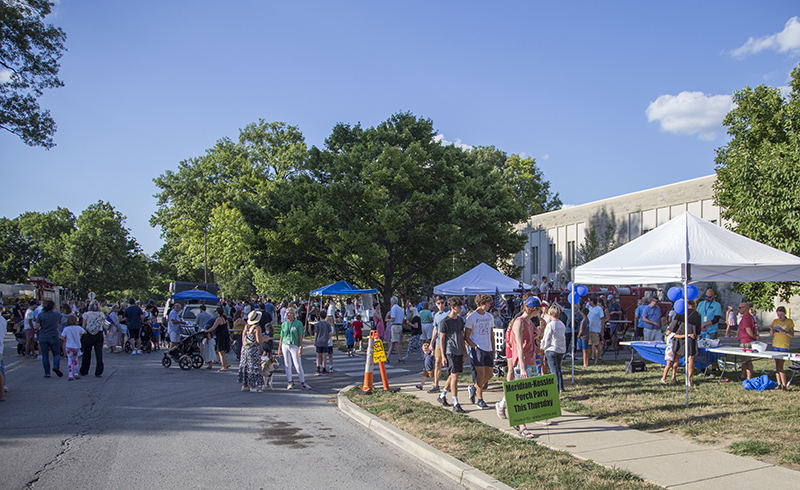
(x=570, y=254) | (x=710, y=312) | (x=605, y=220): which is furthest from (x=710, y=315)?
(x=570, y=254)

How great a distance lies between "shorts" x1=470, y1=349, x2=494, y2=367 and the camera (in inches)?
362

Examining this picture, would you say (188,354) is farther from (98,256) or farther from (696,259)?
(98,256)

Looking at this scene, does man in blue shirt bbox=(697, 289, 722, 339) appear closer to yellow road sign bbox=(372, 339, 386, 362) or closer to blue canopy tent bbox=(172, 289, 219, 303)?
yellow road sign bbox=(372, 339, 386, 362)

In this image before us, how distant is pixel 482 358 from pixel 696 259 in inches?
161

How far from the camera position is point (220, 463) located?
631 cm

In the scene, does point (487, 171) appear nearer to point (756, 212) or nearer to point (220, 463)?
point (756, 212)

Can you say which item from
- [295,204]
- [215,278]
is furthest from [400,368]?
[215,278]

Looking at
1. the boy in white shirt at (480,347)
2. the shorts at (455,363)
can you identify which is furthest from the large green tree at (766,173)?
the shorts at (455,363)

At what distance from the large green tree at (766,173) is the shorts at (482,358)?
10.5 metres

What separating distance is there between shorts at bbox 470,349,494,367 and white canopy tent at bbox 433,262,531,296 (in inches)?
375

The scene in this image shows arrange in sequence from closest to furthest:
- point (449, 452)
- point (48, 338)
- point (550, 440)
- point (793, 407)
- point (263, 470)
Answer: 1. point (263, 470)
2. point (449, 452)
3. point (550, 440)
4. point (793, 407)
5. point (48, 338)

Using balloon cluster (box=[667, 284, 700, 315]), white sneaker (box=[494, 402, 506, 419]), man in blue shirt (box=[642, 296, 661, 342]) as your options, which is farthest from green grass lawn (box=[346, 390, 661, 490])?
man in blue shirt (box=[642, 296, 661, 342])

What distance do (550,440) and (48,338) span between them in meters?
11.6

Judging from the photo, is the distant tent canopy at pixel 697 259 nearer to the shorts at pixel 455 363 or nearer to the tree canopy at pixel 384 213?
the shorts at pixel 455 363
